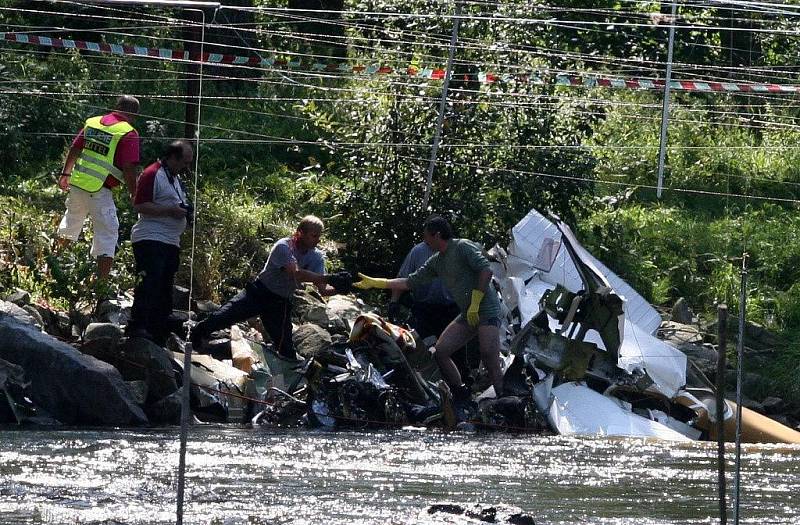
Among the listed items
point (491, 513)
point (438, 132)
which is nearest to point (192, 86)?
point (438, 132)

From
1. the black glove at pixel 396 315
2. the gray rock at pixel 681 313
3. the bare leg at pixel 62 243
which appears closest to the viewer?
the bare leg at pixel 62 243

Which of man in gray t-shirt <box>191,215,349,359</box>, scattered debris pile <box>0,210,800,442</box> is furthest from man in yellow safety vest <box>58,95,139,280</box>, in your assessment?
man in gray t-shirt <box>191,215,349,359</box>

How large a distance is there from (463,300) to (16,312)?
11.5 ft

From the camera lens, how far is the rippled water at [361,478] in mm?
7430

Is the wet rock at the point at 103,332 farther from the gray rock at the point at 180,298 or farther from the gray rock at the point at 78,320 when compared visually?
the gray rock at the point at 180,298

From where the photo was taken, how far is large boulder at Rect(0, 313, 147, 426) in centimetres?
1034

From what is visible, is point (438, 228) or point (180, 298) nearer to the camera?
point (438, 228)

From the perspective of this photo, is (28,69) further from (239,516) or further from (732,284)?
(239,516)

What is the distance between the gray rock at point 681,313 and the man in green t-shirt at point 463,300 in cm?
461

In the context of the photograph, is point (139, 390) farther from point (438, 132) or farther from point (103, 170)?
point (438, 132)

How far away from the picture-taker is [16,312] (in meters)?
11.2

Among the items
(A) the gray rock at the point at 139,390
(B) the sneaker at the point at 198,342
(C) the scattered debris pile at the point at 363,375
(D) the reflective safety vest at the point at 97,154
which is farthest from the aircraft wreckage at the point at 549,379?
(D) the reflective safety vest at the point at 97,154

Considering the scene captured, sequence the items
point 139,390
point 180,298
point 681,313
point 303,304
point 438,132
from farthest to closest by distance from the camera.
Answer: point 681,313 < point 438,132 < point 303,304 < point 180,298 < point 139,390

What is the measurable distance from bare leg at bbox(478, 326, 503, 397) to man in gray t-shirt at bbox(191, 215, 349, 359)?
1410 mm
